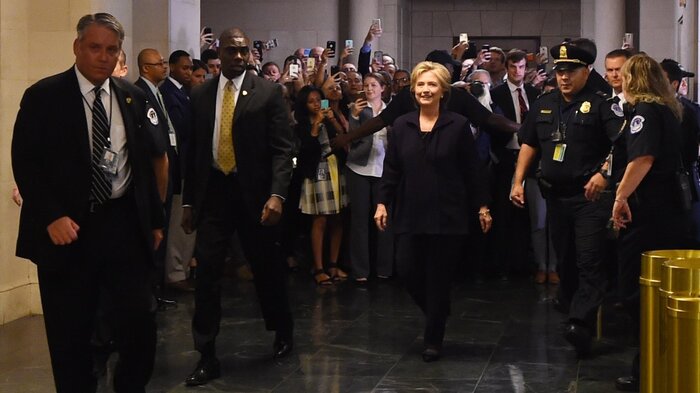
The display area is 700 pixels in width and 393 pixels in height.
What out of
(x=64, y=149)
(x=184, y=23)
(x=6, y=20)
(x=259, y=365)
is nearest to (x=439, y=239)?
(x=259, y=365)

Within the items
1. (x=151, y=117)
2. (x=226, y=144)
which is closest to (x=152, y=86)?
(x=226, y=144)

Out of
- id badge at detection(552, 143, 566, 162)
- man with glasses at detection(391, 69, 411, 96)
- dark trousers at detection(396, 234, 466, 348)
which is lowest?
dark trousers at detection(396, 234, 466, 348)

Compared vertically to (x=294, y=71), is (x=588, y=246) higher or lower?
lower

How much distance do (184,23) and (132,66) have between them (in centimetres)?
151

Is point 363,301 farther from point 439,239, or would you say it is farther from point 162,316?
point 439,239

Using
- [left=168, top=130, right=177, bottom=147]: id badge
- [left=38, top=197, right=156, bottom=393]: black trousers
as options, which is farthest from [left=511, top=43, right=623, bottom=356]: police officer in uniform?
[left=38, top=197, right=156, bottom=393]: black trousers

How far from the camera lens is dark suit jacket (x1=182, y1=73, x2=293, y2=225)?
6.71m

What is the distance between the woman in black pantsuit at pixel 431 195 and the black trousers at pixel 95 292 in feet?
8.17

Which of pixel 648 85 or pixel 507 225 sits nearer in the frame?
pixel 648 85

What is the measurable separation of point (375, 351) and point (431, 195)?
1.05m

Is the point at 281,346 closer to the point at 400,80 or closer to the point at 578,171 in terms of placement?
the point at 578,171

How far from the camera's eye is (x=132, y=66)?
33.2 ft

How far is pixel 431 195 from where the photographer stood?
24.1 feet

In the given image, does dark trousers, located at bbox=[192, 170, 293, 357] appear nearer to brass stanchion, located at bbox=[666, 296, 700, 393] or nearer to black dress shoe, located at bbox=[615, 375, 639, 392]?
black dress shoe, located at bbox=[615, 375, 639, 392]
